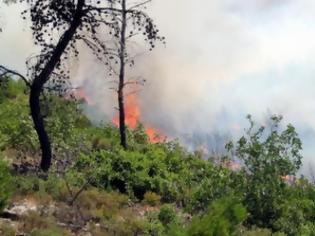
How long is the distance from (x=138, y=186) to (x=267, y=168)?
153 inches

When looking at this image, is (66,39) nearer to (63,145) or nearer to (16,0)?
(16,0)

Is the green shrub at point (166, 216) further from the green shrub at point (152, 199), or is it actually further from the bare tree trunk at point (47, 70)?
the bare tree trunk at point (47, 70)

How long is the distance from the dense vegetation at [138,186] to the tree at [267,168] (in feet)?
0.09

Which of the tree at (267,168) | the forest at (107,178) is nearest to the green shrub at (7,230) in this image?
the forest at (107,178)

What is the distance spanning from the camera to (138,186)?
778 inches

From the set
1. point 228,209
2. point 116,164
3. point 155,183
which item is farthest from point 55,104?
point 228,209

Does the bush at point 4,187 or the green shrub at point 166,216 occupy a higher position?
the green shrub at point 166,216

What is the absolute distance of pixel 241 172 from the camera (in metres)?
18.8

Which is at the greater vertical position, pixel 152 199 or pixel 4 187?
pixel 152 199

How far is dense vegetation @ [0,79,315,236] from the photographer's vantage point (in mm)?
14953

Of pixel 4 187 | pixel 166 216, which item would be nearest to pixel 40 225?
pixel 4 187

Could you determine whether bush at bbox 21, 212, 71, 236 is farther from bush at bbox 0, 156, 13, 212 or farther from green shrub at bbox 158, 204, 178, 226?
green shrub at bbox 158, 204, 178, 226

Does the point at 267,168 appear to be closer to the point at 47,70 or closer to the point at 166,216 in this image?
the point at 166,216

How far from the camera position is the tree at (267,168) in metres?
18.3
